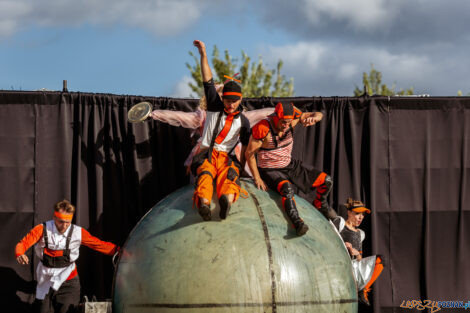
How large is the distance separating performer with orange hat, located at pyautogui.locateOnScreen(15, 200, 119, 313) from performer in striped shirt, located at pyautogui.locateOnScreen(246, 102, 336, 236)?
2.00 meters

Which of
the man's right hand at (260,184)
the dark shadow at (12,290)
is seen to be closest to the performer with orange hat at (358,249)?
the man's right hand at (260,184)

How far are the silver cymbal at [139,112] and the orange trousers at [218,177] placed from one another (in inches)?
55.1

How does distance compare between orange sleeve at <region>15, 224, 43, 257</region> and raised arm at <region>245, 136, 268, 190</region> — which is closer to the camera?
raised arm at <region>245, 136, 268, 190</region>

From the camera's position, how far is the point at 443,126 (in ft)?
27.0

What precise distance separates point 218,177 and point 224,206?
19.7 inches

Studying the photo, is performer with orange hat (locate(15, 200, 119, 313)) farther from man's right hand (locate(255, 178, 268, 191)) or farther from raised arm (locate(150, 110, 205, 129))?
man's right hand (locate(255, 178, 268, 191))

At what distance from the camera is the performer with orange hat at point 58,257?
6684 mm

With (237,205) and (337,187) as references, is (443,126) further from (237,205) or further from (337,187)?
(237,205)

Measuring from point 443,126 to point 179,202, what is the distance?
4154 millimetres

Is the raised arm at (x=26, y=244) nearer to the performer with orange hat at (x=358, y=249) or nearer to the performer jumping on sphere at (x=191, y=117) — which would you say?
the performer jumping on sphere at (x=191, y=117)

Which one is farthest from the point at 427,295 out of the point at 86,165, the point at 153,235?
the point at 86,165

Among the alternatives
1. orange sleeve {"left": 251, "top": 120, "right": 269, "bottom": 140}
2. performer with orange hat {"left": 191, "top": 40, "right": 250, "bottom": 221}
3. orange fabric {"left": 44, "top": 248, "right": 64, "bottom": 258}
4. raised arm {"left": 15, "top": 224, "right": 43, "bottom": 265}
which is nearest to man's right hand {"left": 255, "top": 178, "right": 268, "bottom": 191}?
performer with orange hat {"left": 191, "top": 40, "right": 250, "bottom": 221}

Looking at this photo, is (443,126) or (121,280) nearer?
(121,280)

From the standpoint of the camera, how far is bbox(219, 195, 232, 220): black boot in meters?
5.50
